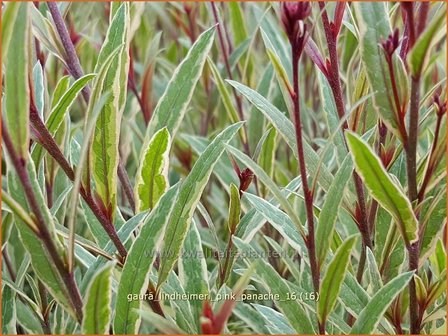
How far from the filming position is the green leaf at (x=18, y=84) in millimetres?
546

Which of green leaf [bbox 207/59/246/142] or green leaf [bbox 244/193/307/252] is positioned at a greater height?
green leaf [bbox 207/59/246/142]

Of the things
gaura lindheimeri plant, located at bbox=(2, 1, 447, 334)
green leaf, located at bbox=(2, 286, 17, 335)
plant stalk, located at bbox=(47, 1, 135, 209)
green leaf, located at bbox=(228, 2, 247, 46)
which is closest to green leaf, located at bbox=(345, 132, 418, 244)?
gaura lindheimeri plant, located at bbox=(2, 1, 447, 334)

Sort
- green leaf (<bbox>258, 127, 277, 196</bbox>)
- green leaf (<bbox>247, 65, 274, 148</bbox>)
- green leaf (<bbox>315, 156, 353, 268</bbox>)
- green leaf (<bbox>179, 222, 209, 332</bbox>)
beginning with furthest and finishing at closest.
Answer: green leaf (<bbox>247, 65, 274, 148</bbox>)
green leaf (<bbox>258, 127, 277, 196</bbox>)
green leaf (<bbox>179, 222, 209, 332</bbox>)
green leaf (<bbox>315, 156, 353, 268</bbox>)

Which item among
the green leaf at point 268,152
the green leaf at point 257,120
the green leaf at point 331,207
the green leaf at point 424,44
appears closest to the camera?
the green leaf at point 424,44

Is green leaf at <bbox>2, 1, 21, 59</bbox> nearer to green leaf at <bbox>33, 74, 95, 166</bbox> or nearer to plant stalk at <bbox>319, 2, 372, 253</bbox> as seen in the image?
green leaf at <bbox>33, 74, 95, 166</bbox>

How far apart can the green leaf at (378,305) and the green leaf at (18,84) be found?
0.38 meters

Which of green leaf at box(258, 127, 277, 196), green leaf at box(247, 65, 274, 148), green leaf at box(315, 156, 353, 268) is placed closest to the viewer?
green leaf at box(315, 156, 353, 268)

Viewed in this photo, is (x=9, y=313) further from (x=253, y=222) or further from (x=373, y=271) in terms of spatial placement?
(x=373, y=271)

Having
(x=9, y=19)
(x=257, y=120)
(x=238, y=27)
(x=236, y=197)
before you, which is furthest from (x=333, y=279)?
(x=238, y=27)

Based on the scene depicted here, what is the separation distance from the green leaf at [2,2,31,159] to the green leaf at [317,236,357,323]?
1.03ft

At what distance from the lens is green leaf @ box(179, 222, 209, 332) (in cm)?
74

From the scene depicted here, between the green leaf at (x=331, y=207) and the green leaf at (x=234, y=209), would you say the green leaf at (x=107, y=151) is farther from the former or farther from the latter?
the green leaf at (x=331, y=207)

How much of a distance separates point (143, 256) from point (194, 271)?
0.14 m

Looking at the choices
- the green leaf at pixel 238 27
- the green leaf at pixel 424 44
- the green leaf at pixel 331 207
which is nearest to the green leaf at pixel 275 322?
the green leaf at pixel 331 207
